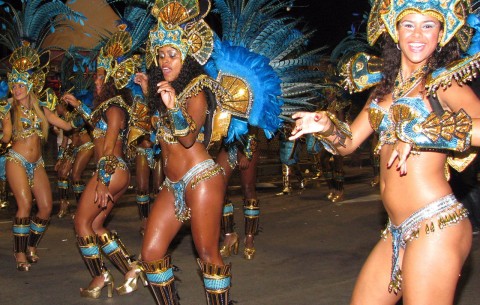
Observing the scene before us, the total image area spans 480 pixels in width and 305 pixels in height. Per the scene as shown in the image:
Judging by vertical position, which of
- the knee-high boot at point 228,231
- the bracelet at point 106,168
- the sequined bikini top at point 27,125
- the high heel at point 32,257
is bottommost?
the high heel at point 32,257

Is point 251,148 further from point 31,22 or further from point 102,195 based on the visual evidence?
point 31,22

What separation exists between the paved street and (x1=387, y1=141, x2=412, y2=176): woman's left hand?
2738mm

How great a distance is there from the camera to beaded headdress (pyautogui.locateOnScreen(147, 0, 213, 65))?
4.60 metres

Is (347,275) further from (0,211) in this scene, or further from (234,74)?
(0,211)

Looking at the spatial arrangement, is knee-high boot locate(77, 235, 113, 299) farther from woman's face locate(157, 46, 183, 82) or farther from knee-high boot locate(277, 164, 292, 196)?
knee-high boot locate(277, 164, 292, 196)

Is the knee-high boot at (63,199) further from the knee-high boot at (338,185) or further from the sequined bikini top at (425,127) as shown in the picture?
the sequined bikini top at (425,127)

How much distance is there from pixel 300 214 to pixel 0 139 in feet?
16.3

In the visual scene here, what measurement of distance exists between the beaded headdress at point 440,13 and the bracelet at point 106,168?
2.83m

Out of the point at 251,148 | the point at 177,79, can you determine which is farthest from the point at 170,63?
the point at 251,148

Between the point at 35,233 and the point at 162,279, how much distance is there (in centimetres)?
309

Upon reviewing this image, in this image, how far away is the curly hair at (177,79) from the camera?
14.8 feet

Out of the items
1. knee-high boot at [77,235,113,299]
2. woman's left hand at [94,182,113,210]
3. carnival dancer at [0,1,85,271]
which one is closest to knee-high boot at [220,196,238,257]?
knee-high boot at [77,235,113,299]

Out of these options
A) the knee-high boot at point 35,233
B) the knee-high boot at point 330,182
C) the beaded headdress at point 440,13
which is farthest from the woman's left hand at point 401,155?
the knee-high boot at point 330,182

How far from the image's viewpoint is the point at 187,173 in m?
4.46
